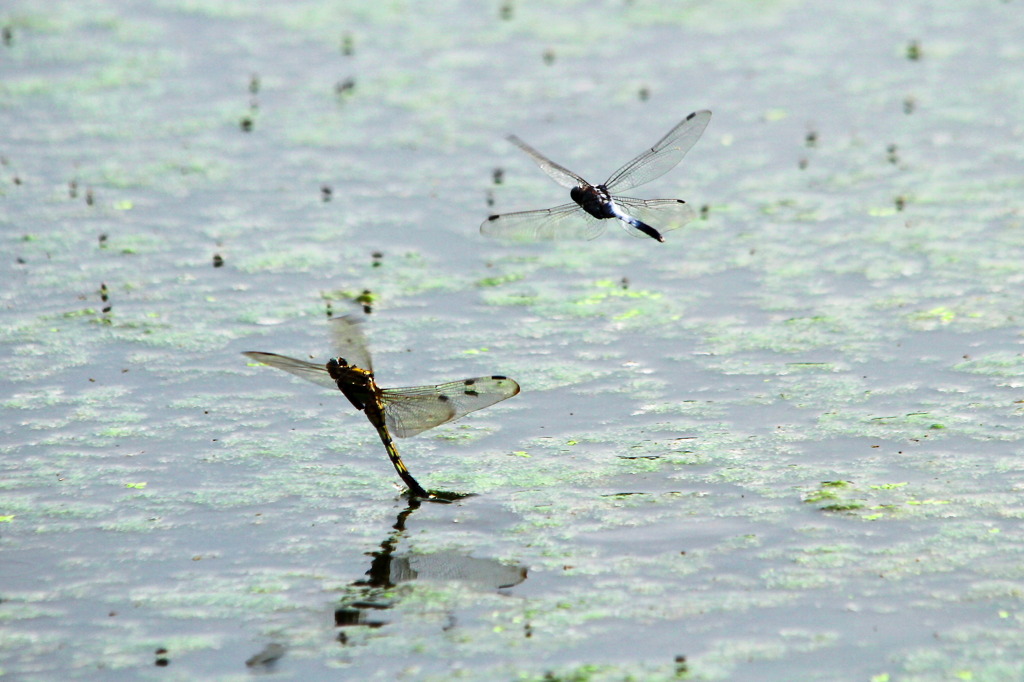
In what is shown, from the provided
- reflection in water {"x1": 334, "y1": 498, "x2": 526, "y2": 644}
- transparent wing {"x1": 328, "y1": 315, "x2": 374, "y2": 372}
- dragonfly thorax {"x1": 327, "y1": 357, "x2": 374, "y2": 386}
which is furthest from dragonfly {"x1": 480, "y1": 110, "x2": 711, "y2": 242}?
reflection in water {"x1": 334, "y1": 498, "x2": 526, "y2": 644}

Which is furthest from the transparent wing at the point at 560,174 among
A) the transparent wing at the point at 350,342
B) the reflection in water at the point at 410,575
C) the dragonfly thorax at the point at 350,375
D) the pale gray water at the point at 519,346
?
the reflection in water at the point at 410,575

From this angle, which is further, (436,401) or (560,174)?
(560,174)

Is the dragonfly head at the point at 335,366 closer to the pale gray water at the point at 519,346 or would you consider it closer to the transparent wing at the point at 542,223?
the pale gray water at the point at 519,346

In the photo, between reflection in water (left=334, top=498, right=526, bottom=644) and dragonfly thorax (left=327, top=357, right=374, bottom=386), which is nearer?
reflection in water (left=334, top=498, right=526, bottom=644)

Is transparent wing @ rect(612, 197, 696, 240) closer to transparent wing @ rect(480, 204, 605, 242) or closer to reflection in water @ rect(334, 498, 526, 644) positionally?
transparent wing @ rect(480, 204, 605, 242)

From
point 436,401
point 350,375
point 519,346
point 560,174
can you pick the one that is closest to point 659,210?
point 560,174

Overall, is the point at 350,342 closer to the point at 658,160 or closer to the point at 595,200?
the point at 595,200

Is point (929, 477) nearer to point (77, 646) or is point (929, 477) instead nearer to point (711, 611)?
point (711, 611)

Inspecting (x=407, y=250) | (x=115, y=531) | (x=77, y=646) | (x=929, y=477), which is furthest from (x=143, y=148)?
(x=929, y=477)
